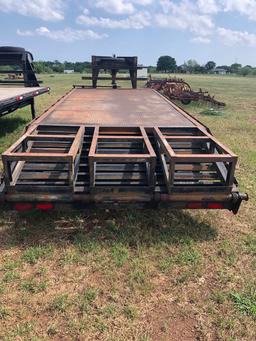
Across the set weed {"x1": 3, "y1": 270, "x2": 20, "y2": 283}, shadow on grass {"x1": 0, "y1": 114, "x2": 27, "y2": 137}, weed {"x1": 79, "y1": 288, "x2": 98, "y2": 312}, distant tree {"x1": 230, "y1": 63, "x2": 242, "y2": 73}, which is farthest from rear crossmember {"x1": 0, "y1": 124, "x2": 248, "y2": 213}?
distant tree {"x1": 230, "y1": 63, "x2": 242, "y2": 73}

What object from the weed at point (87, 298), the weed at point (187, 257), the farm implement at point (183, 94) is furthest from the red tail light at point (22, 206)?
the farm implement at point (183, 94)

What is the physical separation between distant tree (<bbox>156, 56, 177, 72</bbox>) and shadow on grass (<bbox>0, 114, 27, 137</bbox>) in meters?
99.3

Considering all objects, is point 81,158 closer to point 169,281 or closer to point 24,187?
point 24,187

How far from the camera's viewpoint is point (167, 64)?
339 feet

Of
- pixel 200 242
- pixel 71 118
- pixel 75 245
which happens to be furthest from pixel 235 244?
pixel 71 118

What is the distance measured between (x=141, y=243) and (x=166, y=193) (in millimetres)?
600

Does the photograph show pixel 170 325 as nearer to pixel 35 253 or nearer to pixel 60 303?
pixel 60 303

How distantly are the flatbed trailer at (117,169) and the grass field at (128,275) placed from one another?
1.40ft

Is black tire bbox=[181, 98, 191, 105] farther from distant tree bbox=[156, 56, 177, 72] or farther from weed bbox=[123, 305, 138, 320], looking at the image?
distant tree bbox=[156, 56, 177, 72]

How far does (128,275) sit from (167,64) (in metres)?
108

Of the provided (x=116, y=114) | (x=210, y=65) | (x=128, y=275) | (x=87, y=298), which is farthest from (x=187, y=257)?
(x=210, y=65)

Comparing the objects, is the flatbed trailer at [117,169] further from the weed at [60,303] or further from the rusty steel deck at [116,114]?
the weed at [60,303]

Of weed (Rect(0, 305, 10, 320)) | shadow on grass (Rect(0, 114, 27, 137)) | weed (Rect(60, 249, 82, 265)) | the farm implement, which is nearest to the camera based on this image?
weed (Rect(0, 305, 10, 320))

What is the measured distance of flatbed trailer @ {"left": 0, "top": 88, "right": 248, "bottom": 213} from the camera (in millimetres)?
3068
